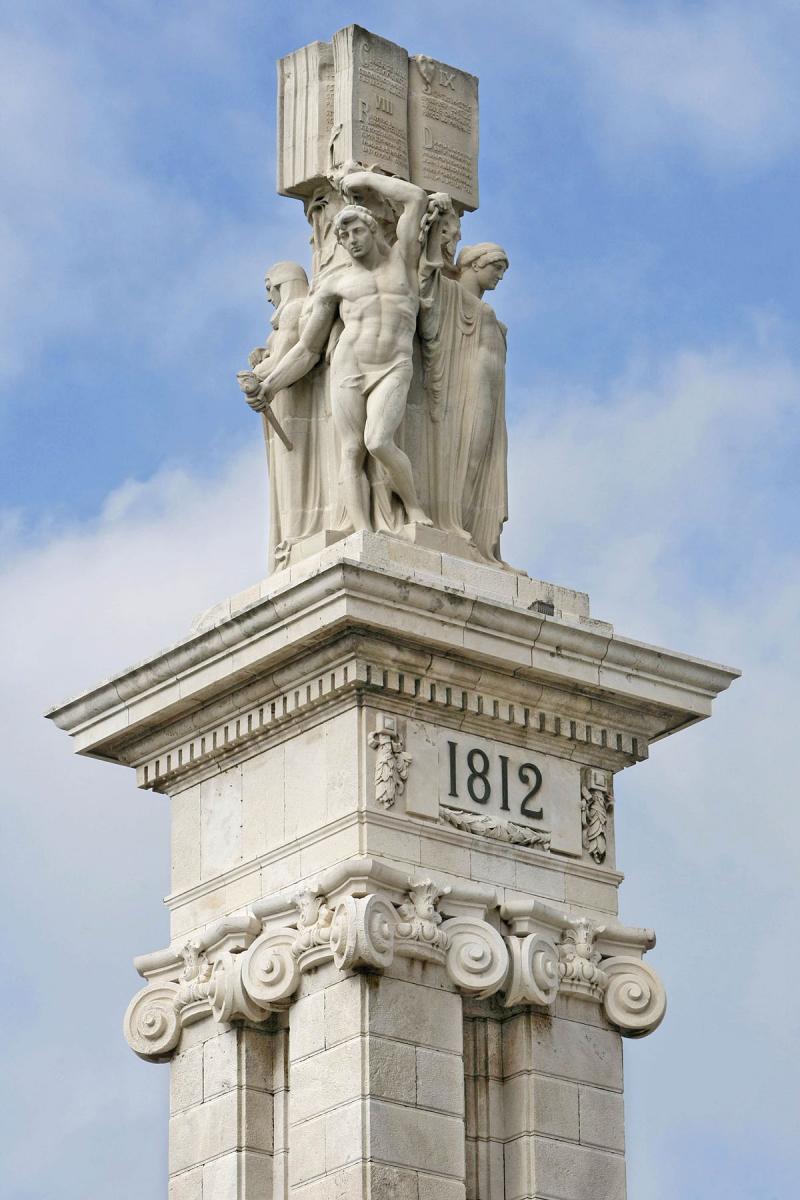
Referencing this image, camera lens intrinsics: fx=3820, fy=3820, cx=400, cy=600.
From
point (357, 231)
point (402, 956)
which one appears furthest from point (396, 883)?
point (357, 231)

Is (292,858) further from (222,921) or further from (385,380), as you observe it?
(385,380)

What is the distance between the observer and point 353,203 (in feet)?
104

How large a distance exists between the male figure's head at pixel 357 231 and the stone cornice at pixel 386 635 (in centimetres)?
325

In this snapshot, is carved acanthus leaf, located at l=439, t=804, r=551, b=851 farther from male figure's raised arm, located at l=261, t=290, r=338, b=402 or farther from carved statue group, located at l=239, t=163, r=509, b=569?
male figure's raised arm, located at l=261, t=290, r=338, b=402

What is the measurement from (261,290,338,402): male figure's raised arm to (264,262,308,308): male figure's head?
651mm

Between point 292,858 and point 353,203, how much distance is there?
563cm

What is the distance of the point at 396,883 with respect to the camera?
29.3 meters

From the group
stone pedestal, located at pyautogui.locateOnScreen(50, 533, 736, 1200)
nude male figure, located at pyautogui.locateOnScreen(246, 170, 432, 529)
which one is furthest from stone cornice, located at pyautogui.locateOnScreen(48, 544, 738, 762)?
nude male figure, located at pyautogui.locateOnScreen(246, 170, 432, 529)

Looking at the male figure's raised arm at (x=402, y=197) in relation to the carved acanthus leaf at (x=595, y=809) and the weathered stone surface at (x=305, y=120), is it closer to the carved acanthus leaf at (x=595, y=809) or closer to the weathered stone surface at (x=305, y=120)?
the weathered stone surface at (x=305, y=120)

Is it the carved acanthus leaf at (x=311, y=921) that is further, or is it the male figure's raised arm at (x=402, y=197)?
the male figure's raised arm at (x=402, y=197)

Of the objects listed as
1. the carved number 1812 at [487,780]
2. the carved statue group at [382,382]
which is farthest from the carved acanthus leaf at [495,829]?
the carved statue group at [382,382]

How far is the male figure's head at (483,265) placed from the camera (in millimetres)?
32438

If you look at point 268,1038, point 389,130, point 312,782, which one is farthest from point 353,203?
point 268,1038

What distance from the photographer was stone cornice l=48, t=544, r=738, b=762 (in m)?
29.5
